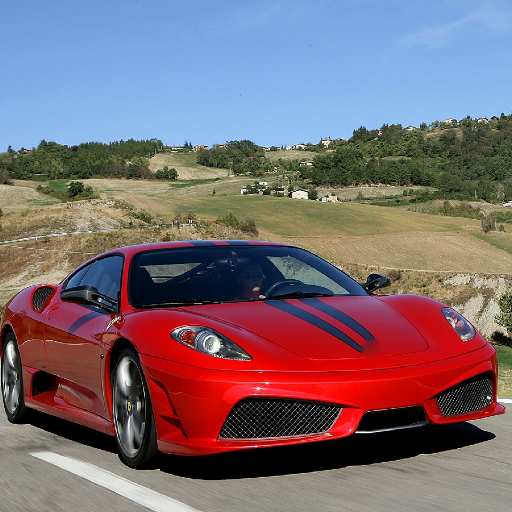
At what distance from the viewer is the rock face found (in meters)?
38.9

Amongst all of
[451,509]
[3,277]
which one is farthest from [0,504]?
[3,277]

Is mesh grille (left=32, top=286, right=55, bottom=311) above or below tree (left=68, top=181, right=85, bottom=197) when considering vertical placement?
above

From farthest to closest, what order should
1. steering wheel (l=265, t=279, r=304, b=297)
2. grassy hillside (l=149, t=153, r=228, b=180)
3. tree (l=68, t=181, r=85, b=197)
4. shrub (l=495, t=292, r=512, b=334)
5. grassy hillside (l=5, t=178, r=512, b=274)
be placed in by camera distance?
grassy hillside (l=149, t=153, r=228, b=180) < tree (l=68, t=181, r=85, b=197) < grassy hillside (l=5, t=178, r=512, b=274) < shrub (l=495, t=292, r=512, b=334) < steering wheel (l=265, t=279, r=304, b=297)

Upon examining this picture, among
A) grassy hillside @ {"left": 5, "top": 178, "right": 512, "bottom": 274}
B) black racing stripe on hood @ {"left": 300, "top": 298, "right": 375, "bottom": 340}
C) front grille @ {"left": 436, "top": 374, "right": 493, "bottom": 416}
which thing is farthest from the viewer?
grassy hillside @ {"left": 5, "top": 178, "right": 512, "bottom": 274}

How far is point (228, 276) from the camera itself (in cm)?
591

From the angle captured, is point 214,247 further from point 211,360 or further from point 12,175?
point 12,175

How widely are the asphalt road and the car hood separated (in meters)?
0.48

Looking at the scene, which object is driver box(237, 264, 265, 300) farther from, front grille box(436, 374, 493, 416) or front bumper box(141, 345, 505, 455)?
front grille box(436, 374, 493, 416)

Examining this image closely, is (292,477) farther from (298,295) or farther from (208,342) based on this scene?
(298,295)

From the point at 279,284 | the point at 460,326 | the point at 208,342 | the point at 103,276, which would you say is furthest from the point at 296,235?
the point at 208,342

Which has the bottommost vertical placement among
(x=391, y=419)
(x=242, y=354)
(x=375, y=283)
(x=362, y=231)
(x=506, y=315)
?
(x=362, y=231)

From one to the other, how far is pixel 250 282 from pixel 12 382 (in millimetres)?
2455

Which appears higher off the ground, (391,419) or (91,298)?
(91,298)

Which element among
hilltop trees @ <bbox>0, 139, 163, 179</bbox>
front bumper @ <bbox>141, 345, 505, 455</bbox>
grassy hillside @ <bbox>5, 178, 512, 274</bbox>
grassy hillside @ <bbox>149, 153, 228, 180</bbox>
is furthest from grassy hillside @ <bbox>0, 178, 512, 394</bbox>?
grassy hillside @ <bbox>149, 153, 228, 180</bbox>
